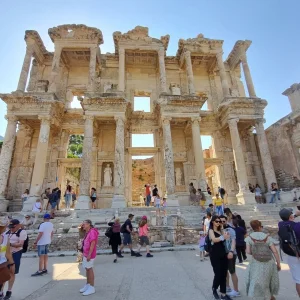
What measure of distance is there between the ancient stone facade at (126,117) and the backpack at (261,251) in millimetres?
10568

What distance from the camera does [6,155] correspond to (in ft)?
47.3

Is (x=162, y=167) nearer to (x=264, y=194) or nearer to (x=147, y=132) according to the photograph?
(x=147, y=132)

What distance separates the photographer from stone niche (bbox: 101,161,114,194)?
1646 centimetres

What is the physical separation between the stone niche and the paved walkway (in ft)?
31.3

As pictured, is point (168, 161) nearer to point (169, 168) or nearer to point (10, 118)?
point (169, 168)

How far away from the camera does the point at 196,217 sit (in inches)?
456

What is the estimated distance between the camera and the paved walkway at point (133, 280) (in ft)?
12.9

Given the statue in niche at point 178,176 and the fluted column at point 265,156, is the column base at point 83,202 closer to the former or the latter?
the statue in niche at point 178,176

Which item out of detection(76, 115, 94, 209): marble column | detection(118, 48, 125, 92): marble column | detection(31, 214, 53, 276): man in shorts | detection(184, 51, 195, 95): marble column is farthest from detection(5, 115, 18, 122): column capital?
detection(184, 51, 195, 95): marble column

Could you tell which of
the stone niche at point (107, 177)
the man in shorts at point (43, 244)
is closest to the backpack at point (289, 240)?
the man in shorts at point (43, 244)

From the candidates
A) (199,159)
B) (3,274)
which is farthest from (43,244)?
(199,159)

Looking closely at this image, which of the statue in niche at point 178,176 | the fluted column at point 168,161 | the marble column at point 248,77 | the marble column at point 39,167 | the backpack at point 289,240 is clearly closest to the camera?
the backpack at point 289,240

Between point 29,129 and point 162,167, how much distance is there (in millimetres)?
10807

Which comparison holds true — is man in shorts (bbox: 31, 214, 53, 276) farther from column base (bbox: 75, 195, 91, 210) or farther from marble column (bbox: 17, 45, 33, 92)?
marble column (bbox: 17, 45, 33, 92)
